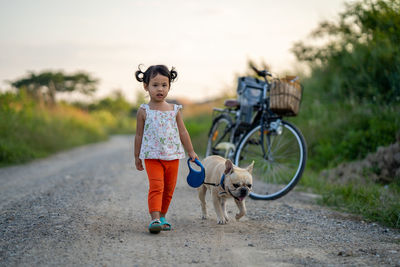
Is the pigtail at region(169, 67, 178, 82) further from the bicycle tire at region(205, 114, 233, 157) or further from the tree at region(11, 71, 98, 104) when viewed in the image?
the tree at region(11, 71, 98, 104)

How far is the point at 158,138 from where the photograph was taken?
3465 mm

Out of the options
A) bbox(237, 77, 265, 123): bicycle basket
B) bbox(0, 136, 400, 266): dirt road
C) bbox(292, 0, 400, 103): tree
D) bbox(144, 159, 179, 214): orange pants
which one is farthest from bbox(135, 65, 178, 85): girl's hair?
bbox(292, 0, 400, 103): tree

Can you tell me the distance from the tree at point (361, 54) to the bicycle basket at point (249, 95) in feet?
11.4

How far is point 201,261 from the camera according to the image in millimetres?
2658

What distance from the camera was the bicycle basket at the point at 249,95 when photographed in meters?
5.46

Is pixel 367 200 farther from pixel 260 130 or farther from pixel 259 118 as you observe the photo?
pixel 259 118

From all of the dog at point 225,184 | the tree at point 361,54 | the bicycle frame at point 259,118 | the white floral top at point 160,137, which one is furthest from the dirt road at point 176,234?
the tree at point 361,54

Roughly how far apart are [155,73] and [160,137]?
579 millimetres

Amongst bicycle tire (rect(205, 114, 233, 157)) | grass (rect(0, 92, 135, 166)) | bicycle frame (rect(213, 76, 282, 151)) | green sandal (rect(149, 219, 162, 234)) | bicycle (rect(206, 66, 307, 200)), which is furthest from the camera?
grass (rect(0, 92, 135, 166))

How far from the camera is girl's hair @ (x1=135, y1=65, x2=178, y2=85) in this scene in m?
3.48

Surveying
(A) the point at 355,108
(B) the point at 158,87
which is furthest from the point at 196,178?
(A) the point at 355,108

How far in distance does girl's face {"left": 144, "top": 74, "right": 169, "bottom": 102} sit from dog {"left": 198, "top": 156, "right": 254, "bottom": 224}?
862mm

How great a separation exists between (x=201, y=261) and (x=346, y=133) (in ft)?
19.6

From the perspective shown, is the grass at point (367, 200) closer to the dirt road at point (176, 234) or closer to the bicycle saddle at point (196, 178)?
the dirt road at point (176, 234)
